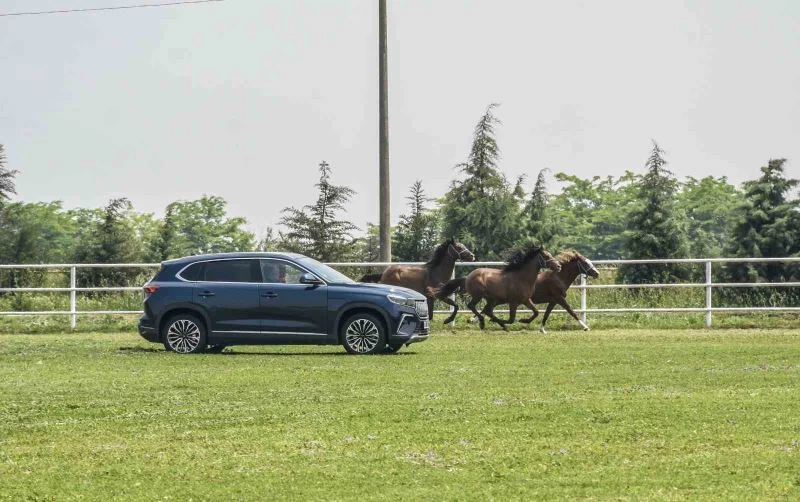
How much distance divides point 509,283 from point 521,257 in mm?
558

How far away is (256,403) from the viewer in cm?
1446

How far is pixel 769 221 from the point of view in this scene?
42.9m

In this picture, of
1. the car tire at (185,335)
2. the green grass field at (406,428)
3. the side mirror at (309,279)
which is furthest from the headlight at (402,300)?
the car tire at (185,335)

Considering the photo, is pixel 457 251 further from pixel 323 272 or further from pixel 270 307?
pixel 270 307

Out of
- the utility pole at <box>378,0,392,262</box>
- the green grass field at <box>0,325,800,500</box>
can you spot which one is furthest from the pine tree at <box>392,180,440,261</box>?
the green grass field at <box>0,325,800,500</box>

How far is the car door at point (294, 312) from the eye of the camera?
74.3 ft

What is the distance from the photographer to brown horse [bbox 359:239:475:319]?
29156 millimetres

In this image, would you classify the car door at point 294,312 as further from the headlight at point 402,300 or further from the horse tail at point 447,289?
the horse tail at point 447,289

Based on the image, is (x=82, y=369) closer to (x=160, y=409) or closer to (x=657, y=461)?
(x=160, y=409)

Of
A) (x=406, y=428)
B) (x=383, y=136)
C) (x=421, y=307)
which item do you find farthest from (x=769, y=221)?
(x=406, y=428)

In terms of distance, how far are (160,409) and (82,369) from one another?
18.4 ft

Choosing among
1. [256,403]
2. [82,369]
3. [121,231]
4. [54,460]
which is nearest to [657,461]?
[54,460]

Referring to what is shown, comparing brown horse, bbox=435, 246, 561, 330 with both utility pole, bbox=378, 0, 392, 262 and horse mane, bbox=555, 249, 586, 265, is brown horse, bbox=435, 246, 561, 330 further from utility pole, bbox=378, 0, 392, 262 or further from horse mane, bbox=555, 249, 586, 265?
utility pole, bbox=378, 0, 392, 262

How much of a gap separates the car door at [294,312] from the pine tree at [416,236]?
26.9 m
